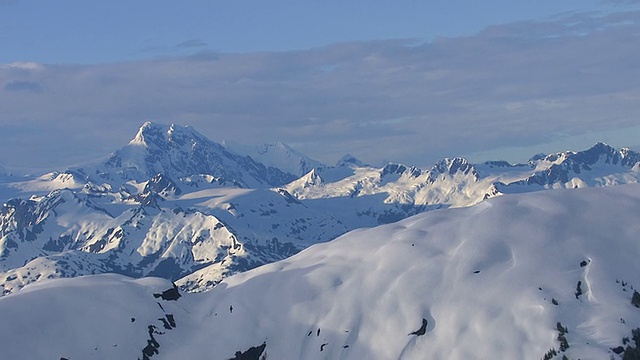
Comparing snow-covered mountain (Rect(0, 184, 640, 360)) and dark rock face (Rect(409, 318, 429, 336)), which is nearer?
snow-covered mountain (Rect(0, 184, 640, 360))

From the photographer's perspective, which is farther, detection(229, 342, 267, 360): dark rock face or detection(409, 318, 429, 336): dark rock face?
detection(229, 342, 267, 360): dark rock face

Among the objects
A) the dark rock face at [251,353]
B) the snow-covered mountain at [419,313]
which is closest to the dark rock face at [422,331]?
the snow-covered mountain at [419,313]

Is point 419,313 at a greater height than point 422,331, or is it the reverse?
point 419,313

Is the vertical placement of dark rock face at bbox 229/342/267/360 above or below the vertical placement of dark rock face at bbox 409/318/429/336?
below

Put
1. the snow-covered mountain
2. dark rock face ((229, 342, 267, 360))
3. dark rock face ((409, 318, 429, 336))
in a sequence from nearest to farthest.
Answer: the snow-covered mountain < dark rock face ((409, 318, 429, 336)) < dark rock face ((229, 342, 267, 360))

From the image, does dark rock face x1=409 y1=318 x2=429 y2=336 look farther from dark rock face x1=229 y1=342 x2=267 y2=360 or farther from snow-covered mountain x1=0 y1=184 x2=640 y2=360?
dark rock face x1=229 y1=342 x2=267 y2=360

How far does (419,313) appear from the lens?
179m

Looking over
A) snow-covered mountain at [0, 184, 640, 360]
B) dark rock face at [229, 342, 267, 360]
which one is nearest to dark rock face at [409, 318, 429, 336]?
snow-covered mountain at [0, 184, 640, 360]

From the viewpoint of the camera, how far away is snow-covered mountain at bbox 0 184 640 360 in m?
164

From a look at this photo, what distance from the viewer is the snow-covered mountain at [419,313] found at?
536ft

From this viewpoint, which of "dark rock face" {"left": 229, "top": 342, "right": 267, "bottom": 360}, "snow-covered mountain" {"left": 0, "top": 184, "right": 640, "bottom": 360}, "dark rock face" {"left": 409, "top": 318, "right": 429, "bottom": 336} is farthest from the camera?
"dark rock face" {"left": 229, "top": 342, "right": 267, "bottom": 360}

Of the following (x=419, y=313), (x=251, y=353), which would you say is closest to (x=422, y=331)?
(x=419, y=313)

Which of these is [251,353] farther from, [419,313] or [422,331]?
[422,331]

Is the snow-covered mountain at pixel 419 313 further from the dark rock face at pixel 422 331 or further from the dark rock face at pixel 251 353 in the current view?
the dark rock face at pixel 422 331
